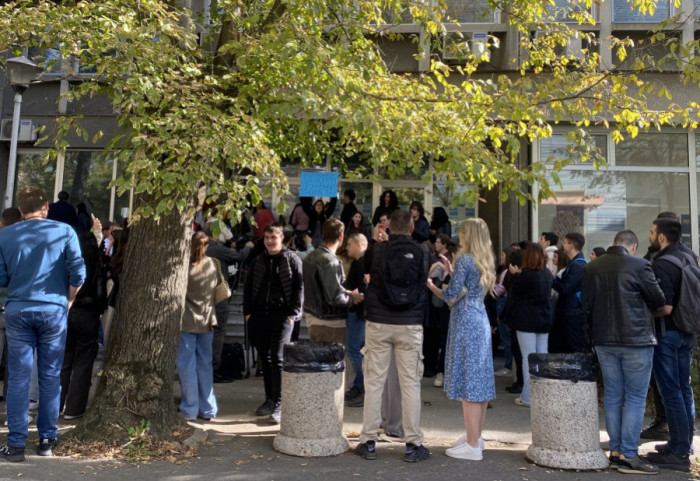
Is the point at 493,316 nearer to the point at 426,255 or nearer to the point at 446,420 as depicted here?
the point at 446,420

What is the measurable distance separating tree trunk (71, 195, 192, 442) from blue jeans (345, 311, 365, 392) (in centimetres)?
225

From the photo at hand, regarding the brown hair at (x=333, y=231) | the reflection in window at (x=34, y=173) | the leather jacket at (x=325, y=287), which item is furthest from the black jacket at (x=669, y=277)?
the reflection in window at (x=34, y=173)

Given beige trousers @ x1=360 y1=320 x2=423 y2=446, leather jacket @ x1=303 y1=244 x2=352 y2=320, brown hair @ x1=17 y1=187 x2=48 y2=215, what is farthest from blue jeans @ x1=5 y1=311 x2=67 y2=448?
beige trousers @ x1=360 y1=320 x2=423 y2=446

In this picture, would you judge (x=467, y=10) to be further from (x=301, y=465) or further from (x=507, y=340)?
(x=301, y=465)

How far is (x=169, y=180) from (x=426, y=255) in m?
2.37

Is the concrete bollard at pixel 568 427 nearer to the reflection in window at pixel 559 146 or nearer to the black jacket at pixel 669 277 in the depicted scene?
the black jacket at pixel 669 277

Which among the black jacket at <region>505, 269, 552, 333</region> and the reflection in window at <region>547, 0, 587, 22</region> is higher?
the reflection in window at <region>547, 0, 587, 22</region>

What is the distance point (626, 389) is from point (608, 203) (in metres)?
7.79

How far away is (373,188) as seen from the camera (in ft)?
45.1

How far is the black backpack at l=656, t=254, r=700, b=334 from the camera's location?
5055 millimetres

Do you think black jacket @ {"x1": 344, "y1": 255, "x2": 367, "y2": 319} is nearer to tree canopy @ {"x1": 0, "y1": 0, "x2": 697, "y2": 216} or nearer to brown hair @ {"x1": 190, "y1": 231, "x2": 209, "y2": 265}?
tree canopy @ {"x1": 0, "y1": 0, "x2": 697, "y2": 216}

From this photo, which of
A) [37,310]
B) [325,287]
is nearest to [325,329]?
[325,287]

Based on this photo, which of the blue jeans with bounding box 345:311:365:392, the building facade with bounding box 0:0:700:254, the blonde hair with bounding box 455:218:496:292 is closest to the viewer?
the blonde hair with bounding box 455:218:496:292

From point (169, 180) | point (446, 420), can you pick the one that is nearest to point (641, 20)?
point (446, 420)
